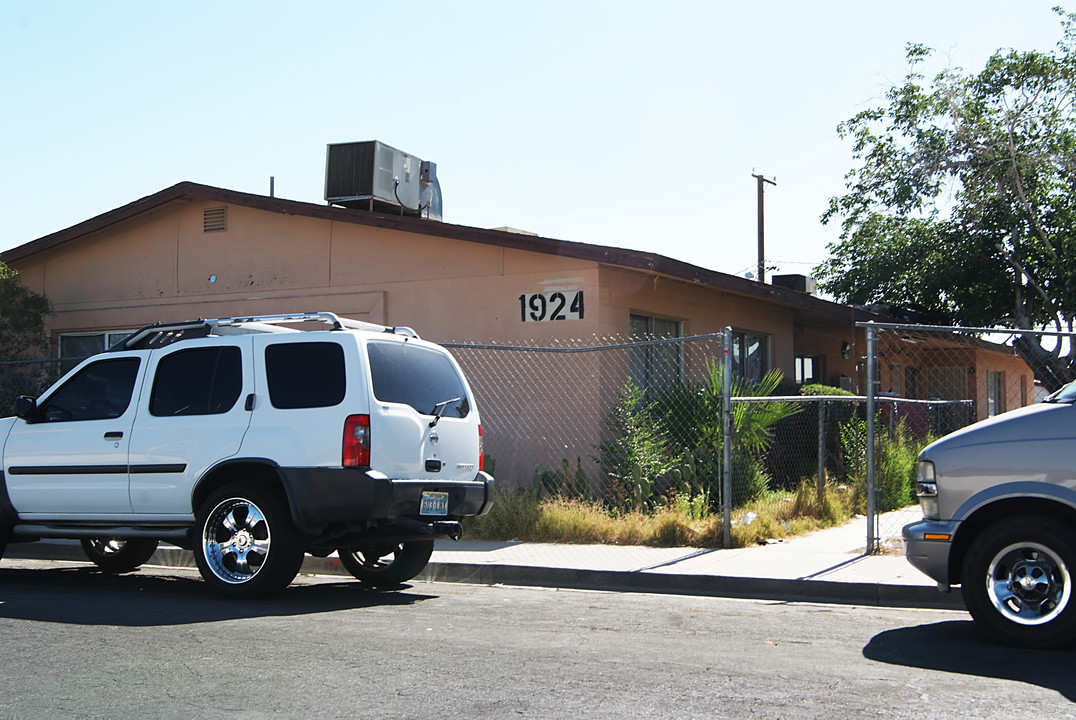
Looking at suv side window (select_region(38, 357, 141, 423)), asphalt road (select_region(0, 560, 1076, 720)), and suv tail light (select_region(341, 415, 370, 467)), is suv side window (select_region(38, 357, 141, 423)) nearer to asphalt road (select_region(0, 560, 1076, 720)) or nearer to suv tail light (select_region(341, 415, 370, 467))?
asphalt road (select_region(0, 560, 1076, 720))

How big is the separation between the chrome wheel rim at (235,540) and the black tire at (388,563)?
1027 millimetres

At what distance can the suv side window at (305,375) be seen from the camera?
7.70m

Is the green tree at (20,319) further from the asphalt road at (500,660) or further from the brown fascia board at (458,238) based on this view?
the asphalt road at (500,660)

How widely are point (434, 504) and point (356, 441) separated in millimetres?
822

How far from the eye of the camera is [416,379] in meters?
8.19

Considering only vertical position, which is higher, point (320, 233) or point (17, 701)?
point (320, 233)

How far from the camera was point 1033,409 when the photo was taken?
258 inches

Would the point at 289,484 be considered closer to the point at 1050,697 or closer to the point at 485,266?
the point at 1050,697

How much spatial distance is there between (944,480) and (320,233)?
35.6 ft

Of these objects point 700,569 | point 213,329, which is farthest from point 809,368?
point 213,329

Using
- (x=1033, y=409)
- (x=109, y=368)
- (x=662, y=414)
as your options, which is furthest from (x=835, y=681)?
(x=662, y=414)

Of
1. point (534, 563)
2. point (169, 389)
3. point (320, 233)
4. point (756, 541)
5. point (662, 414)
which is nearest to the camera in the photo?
point (169, 389)

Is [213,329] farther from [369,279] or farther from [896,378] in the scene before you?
[896,378]

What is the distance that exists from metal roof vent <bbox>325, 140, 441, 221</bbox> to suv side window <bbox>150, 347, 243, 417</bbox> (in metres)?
7.34
